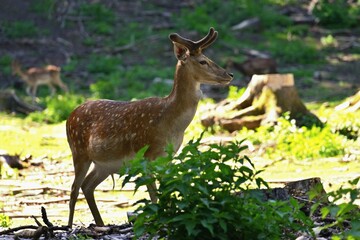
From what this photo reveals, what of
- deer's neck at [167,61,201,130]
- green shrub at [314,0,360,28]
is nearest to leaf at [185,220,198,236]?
deer's neck at [167,61,201,130]

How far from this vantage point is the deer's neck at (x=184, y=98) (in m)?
9.06

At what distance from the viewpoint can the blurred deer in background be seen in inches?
872

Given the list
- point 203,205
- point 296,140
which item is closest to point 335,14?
point 296,140

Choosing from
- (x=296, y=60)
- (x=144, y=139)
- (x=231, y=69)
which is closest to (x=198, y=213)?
(x=144, y=139)

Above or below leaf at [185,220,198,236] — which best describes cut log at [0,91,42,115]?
below

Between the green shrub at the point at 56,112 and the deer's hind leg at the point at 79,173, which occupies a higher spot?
the deer's hind leg at the point at 79,173

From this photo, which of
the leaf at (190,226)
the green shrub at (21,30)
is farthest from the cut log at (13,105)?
the leaf at (190,226)

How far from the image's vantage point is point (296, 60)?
24.1 metres

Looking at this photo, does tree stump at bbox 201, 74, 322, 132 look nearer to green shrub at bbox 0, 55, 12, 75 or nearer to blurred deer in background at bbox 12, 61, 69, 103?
blurred deer in background at bbox 12, 61, 69, 103

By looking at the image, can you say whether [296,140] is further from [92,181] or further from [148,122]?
[148,122]

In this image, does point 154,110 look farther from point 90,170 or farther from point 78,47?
point 78,47

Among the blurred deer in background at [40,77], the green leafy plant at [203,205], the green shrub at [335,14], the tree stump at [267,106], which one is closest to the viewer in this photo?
the green leafy plant at [203,205]

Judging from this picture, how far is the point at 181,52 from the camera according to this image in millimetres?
9305

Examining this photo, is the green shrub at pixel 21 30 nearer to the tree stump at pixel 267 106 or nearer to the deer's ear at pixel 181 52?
the tree stump at pixel 267 106
